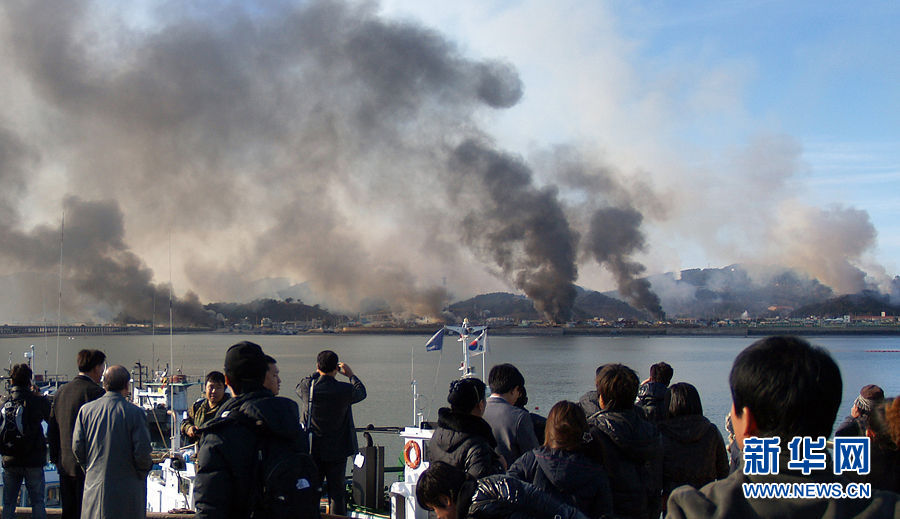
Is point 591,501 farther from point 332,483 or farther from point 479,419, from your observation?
point 332,483

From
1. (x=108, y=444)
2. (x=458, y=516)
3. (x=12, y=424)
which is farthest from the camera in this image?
(x=12, y=424)

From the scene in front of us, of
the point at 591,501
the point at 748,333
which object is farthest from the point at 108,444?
the point at 748,333

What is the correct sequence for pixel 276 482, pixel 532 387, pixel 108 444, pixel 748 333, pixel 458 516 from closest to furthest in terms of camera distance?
pixel 458 516, pixel 276 482, pixel 108 444, pixel 532 387, pixel 748 333

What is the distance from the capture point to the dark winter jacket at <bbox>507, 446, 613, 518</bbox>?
321 cm

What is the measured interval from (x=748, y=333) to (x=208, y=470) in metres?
165

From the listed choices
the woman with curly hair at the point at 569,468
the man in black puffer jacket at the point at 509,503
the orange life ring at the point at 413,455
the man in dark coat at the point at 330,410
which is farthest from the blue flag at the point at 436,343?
the man in black puffer jacket at the point at 509,503

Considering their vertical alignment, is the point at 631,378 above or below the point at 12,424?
above

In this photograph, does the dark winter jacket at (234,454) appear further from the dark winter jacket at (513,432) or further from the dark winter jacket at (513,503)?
the dark winter jacket at (513,432)

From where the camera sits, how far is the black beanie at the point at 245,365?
136 inches

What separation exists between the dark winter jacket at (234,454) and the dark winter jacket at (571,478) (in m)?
1.07

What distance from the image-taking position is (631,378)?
4031 millimetres

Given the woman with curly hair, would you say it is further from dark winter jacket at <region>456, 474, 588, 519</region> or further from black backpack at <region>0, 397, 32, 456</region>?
black backpack at <region>0, 397, 32, 456</region>

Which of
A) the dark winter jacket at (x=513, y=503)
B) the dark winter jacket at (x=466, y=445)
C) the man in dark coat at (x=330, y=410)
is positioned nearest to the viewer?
the dark winter jacket at (x=513, y=503)

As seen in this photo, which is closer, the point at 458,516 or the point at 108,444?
the point at 458,516
